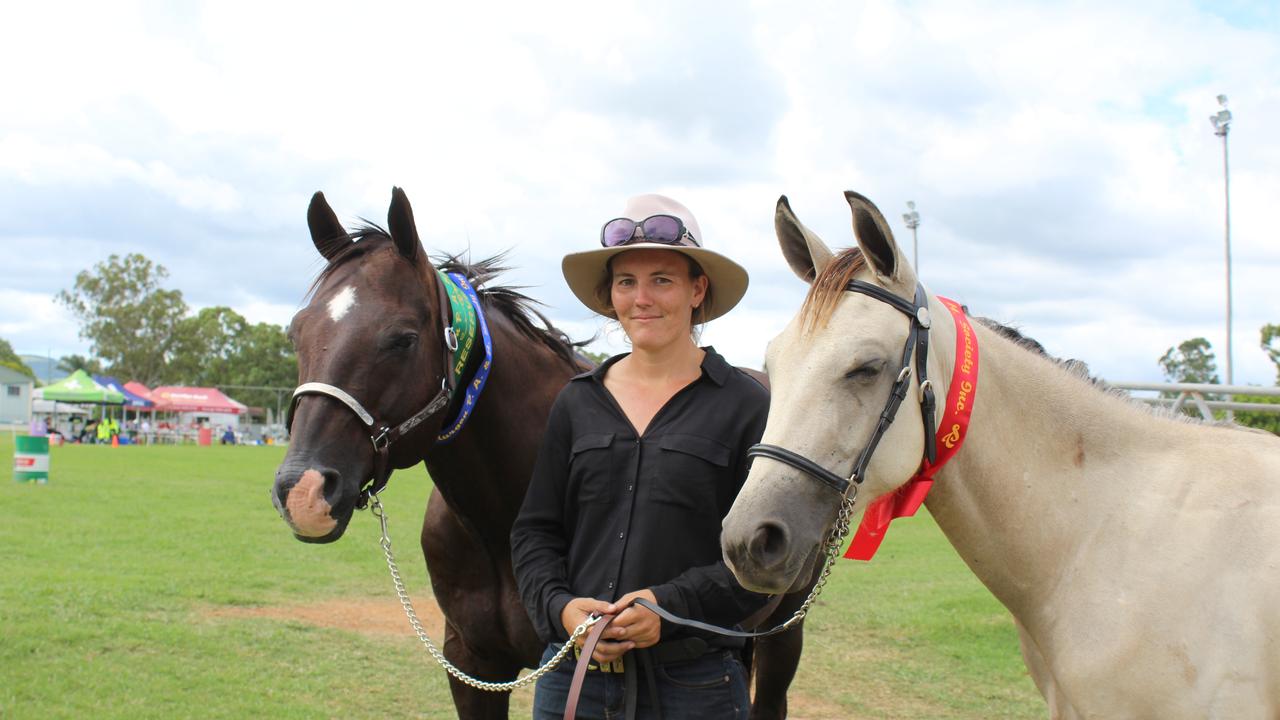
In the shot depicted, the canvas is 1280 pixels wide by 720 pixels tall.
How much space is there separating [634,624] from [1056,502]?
127 cm

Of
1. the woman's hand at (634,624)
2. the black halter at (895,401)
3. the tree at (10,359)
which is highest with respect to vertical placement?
the tree at (10,359)

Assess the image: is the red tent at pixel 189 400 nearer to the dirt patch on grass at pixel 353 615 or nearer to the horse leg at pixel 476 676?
the dirt patch on grass at pixel 353 615

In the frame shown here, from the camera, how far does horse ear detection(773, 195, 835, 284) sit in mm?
2691

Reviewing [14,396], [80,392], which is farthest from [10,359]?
[80,392]

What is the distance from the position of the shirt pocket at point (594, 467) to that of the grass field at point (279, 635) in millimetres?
4101

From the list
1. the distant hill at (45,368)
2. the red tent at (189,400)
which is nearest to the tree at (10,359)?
the distant hill at (45,368)

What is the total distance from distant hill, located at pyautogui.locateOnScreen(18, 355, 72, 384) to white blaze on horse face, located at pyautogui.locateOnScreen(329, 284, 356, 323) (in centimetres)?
13805

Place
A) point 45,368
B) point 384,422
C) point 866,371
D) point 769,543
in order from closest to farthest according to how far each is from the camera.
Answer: point 769,543, point 866,371, point 384,422, point 45,368

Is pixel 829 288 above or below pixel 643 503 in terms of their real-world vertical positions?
above

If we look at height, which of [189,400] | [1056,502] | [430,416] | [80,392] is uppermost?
[189,400]

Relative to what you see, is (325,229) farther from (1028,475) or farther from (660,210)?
(1028,475)

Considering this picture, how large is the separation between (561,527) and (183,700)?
4.58 m

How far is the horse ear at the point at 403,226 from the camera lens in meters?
3.17

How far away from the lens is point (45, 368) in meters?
134
